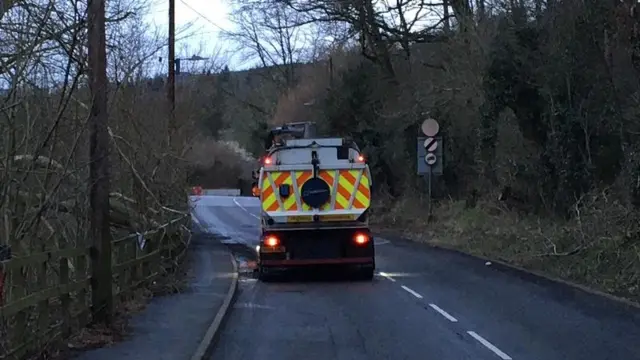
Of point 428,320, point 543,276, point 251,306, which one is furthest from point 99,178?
point 543,276

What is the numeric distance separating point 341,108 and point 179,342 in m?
35.1

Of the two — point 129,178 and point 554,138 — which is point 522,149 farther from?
point 129,178

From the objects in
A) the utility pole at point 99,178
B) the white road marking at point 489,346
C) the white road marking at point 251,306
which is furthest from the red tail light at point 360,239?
the utility pole at point 99,178

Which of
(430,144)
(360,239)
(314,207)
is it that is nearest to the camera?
(360,239)

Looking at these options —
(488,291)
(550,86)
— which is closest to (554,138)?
(550,86)

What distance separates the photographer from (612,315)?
13953 millimetres

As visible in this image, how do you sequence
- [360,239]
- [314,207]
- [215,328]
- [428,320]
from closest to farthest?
[215,328]
[428,320]
[360,239]
[314,207]

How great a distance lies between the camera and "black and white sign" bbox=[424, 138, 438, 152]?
34.1 metres

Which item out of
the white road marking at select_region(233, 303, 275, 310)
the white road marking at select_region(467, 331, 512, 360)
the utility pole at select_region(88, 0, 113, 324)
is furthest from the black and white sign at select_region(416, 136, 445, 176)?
the utility pole at select_region(88, 0, 113, 324)

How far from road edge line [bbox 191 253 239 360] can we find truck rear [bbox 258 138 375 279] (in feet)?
5.74

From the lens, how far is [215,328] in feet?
41.9

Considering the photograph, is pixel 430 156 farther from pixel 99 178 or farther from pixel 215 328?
pixel 99 178

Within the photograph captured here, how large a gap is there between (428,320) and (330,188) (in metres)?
6.43

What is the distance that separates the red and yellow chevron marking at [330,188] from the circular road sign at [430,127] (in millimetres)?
14522
